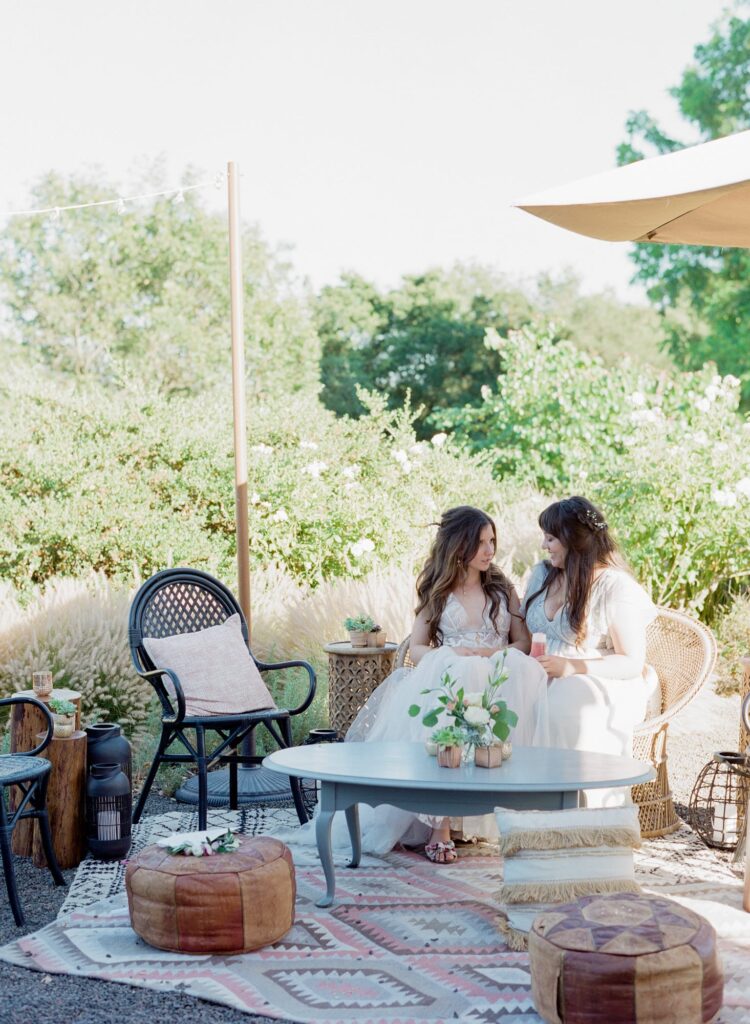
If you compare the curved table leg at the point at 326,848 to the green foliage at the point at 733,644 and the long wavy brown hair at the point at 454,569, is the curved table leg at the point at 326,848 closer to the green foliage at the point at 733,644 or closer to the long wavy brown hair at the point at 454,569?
the long wavy brown hair at the point at 454,569

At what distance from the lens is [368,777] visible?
338 centimetres

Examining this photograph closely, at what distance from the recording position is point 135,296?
64.6 ft

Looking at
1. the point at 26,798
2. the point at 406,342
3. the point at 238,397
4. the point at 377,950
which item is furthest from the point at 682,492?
the point at 406,342

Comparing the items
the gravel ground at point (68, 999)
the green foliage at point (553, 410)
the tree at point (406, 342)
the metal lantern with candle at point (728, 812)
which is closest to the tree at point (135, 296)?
the tree at point (406, 342)

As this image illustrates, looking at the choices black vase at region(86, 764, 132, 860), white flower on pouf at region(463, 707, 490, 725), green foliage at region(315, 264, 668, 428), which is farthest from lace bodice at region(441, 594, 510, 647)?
green foliage at region(315, 264, 668, 428)

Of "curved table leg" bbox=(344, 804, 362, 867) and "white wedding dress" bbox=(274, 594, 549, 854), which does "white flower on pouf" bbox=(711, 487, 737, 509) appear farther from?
"curved table leg" bbox=(344, 804, 362, 867)

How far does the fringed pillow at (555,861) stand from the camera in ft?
10.8

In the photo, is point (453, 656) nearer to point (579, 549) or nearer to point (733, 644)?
point (579, 549)

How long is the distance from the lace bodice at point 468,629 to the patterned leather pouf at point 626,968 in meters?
1.81

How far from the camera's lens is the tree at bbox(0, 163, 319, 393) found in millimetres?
19406

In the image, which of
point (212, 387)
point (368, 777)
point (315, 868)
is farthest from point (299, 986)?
point (212, 387)

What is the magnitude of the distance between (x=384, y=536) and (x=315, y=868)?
176 inches

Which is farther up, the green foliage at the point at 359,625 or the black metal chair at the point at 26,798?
the green foliage at the point at 359,625

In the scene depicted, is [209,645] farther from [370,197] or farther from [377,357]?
[370,197]
